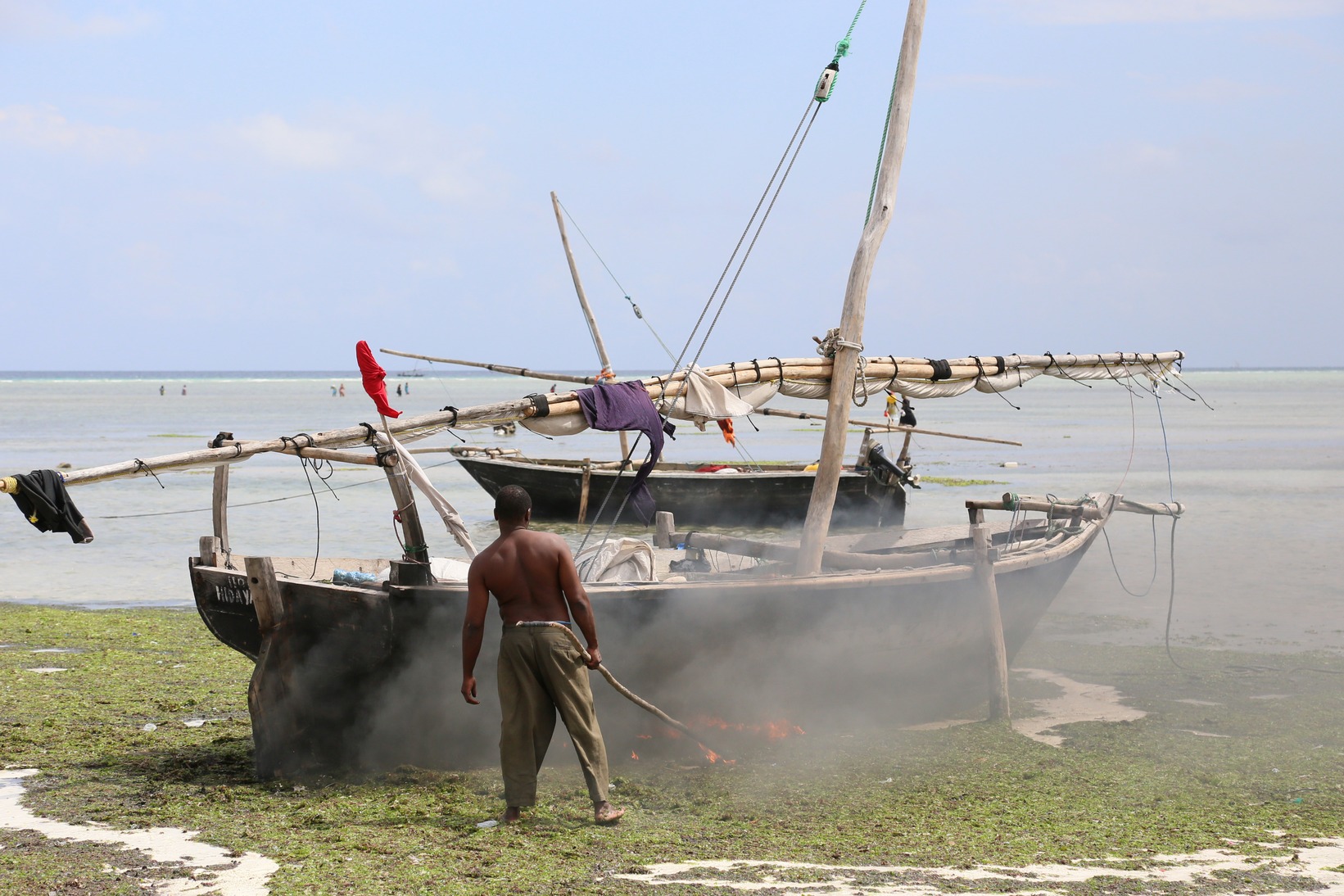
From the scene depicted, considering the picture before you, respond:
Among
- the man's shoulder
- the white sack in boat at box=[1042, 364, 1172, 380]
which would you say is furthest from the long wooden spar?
the man's shoulder

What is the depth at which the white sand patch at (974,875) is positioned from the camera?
5.39m

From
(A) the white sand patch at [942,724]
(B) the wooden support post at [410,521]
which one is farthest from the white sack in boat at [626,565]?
(A) the white sand patch at [942,724]

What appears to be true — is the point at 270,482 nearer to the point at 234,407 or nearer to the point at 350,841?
the point at 350,841

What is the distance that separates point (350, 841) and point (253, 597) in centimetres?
172

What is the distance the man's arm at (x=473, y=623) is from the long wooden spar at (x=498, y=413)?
1.44 m

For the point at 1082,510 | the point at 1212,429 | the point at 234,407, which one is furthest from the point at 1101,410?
the point at 1082,510

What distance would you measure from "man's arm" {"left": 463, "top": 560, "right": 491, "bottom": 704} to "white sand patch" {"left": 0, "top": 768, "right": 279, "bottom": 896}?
1.29m

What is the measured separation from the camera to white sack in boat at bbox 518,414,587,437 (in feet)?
28.5

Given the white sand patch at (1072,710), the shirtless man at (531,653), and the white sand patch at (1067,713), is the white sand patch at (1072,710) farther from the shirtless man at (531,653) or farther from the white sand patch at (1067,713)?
the shirtless man at (531,653)

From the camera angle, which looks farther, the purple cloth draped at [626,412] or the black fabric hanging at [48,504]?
the purple cloth draped at [626,412]

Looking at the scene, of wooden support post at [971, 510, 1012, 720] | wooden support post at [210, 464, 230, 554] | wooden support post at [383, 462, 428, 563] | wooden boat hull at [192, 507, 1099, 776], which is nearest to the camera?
wooden boat hull at [192, 507, 1099, 776]

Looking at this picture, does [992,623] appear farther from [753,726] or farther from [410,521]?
[410,521]

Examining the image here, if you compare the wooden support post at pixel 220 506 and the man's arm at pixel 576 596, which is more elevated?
the wooden support post at pixel 220 506

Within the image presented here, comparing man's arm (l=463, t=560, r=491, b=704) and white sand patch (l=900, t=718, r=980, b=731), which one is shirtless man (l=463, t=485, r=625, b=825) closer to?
man's arm (l=463, t=560, r=491, b=704)
